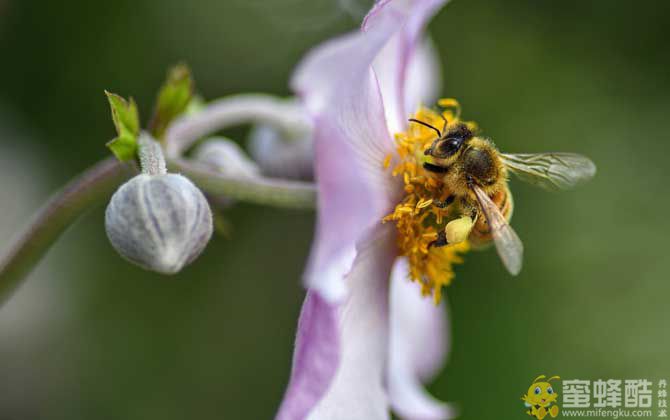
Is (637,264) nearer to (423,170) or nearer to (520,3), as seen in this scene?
(520,3)

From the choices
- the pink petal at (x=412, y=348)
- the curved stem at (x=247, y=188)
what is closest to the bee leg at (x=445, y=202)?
the curved stem at (x=247, y=188)

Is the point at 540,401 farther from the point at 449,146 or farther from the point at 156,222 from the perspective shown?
the point at 156,222

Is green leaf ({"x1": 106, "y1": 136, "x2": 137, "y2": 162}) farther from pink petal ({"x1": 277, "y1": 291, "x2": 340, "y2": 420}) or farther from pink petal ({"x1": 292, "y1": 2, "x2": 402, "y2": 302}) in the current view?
pink petal ({"x1": 277, "y1": 291, "x2": 340, "y2": 420})

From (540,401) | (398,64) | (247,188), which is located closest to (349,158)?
(247,188)

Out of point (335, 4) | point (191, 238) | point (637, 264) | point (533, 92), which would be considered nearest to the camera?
point (191, 238)

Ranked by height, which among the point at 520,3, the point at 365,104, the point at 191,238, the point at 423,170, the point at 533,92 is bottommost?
the point at 191,238

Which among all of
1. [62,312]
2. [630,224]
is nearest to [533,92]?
[630,224]
